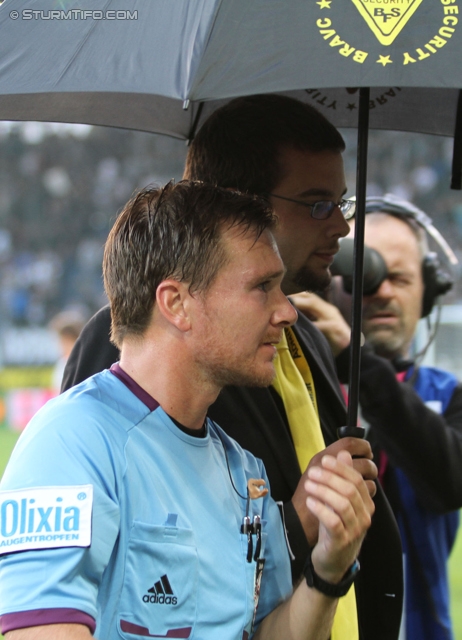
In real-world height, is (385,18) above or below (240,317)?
above

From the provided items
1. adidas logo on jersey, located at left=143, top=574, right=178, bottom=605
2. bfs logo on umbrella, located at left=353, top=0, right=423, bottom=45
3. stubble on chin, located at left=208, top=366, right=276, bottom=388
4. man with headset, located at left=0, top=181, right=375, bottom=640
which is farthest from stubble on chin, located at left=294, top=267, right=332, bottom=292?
adidas logo on jersey, located at left=143, top=574, right=178, bottom=605

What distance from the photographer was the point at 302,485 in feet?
5.84

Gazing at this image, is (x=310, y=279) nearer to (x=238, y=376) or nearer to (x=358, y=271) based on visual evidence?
(x=358, y=271)

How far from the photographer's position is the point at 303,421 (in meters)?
1.98

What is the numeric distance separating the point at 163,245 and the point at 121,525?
526 mm

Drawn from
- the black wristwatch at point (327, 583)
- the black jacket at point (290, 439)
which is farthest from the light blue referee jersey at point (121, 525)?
the black jacket at point (290, 439)

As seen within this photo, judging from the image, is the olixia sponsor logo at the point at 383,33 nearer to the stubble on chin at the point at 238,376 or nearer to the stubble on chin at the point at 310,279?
the stubble on chin at the point at 238,376

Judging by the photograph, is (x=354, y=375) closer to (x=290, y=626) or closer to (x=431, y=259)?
(x=290, y=626)

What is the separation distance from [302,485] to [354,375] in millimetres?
272

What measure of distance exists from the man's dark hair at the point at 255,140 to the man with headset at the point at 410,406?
0.67 m

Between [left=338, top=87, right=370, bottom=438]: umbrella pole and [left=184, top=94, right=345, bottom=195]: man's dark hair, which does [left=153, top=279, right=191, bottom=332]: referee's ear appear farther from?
[left=184, top=94, right=345, bottom=195]: man's dark hair

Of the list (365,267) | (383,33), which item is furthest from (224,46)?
(365,267)

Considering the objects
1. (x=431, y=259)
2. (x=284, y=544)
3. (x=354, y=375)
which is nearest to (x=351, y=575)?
(x=284, y=544)

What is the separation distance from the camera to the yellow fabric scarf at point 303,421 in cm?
189
